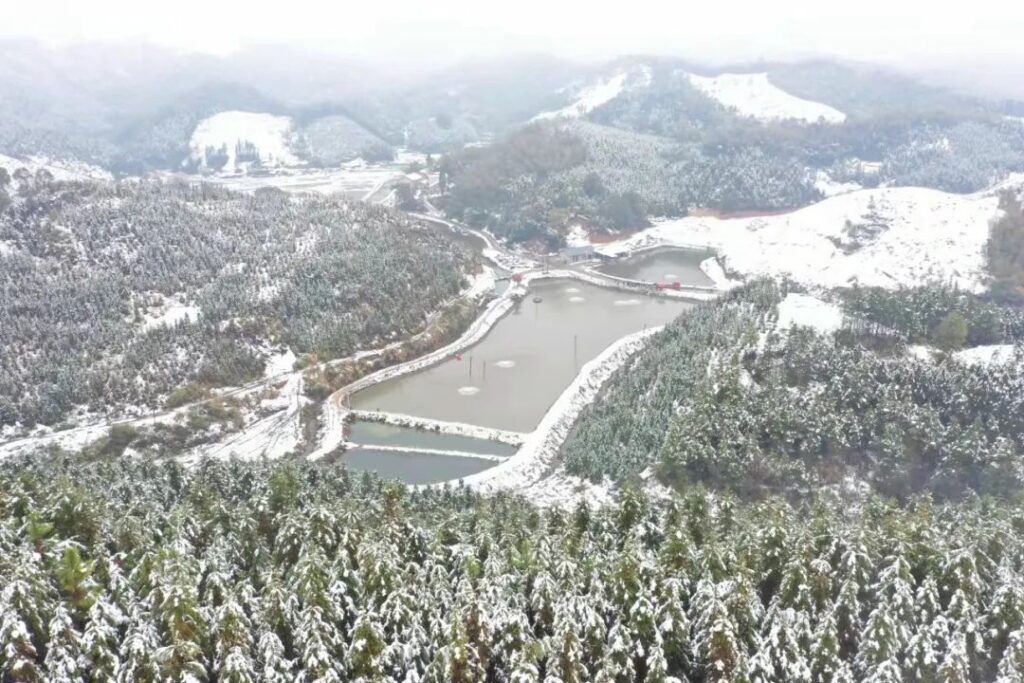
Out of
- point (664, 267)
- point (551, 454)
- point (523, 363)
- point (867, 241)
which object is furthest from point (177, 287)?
point (867, 241)

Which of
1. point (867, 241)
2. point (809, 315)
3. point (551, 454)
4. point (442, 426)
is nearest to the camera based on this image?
point (551, 454)

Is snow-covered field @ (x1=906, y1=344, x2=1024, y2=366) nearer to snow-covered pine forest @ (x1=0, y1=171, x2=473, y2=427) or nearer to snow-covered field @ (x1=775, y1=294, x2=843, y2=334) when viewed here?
snow-covered field @ (x1=775, y1=294, x2=843, y2=334)

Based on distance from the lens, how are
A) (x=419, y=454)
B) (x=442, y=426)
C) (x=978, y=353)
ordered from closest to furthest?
(x=419, y=454) < (x=442, y=426) < (x=978, y=353)

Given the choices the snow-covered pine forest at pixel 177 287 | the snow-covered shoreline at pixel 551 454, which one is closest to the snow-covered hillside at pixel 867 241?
the snow-covered shoreline at pixel 551 454

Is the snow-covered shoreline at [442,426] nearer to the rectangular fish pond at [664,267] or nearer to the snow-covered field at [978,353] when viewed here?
the snow-covered field at [978,353]

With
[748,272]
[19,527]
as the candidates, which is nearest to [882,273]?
[748,272]

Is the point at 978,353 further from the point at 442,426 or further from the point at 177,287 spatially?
the point at 177,287

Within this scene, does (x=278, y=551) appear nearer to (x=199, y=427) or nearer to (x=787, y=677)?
(x=787, y=677)
